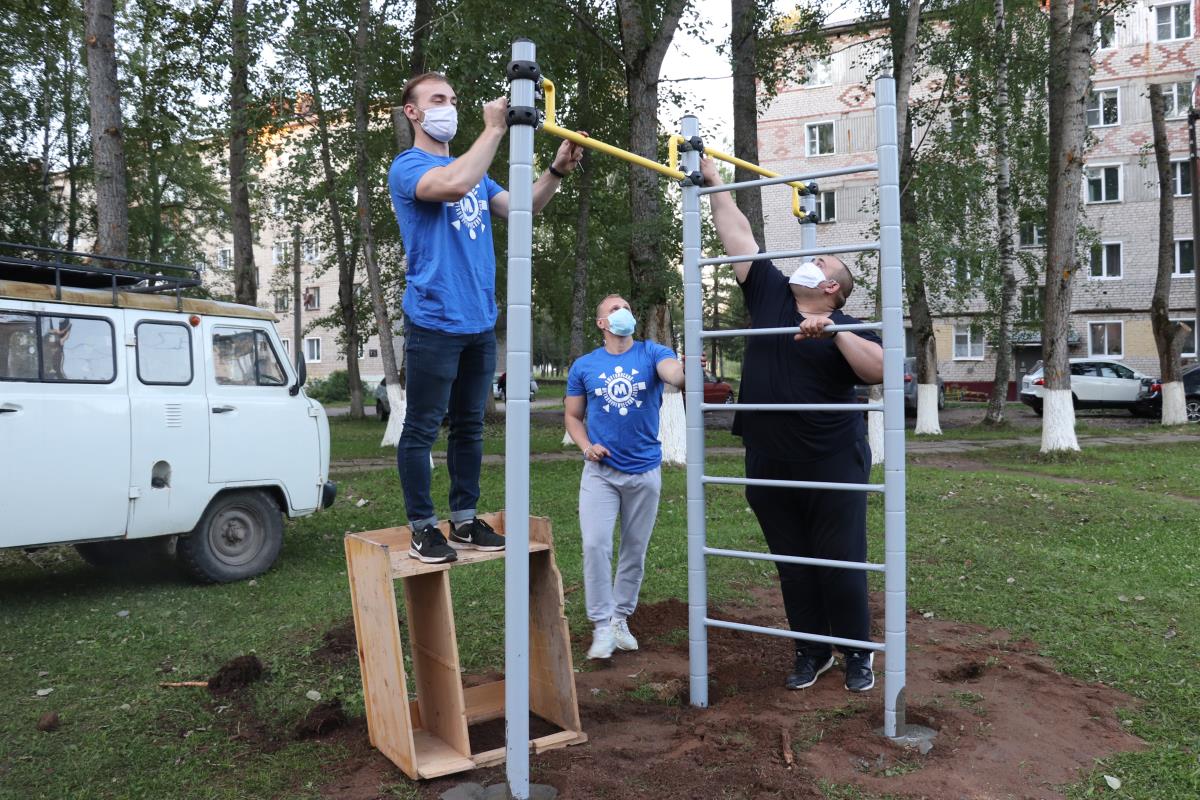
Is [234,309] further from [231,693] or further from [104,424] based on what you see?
[231,693]

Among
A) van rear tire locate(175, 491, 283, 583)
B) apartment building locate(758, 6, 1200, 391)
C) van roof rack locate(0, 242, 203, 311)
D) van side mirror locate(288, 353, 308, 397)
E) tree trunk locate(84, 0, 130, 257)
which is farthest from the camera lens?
apartment building locate(758, 6, 1200, 391)

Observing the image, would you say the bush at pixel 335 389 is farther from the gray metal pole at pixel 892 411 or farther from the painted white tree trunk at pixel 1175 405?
the gray metal pole at pixel 892 411

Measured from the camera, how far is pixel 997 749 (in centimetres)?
385

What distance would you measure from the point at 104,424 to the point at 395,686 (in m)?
4.12

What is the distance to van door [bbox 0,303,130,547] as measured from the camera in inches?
248

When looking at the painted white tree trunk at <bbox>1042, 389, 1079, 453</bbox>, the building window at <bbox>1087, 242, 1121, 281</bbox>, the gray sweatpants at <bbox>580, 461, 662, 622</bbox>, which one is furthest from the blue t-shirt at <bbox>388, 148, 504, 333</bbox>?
the building window at <bbox>1087, 242, 1121, 281</bbox>

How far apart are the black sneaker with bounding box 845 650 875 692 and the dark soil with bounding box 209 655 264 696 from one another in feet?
10.1

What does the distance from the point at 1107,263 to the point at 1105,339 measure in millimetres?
2864

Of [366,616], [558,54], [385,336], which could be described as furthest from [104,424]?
[558,54]

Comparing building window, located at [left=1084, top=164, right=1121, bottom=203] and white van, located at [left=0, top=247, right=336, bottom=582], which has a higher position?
building window, located at [left=1084, top=164, right=1121, bottom=203]

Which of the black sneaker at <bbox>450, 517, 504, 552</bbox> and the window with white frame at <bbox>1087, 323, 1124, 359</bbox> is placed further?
the window with white frame at <bbox>1087, 323, 1124, 359</bbox>

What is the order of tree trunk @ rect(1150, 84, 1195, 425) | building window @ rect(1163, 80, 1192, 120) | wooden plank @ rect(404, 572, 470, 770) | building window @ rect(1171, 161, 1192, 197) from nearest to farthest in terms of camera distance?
wooden plank @ rect(404, 572, 470, 770) → tree trunk @ rect(1150, 84, 1195, 425) → building window @ rect(1171, 161, 1192, 197) → building window @ rect(1163, 80, 1192, 120)

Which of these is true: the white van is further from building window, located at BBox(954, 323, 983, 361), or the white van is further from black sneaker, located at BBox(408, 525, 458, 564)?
building window, located at BBox(954, 323, 983, 361)

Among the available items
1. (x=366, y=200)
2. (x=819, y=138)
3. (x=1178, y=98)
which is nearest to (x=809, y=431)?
(x=366, y=200)
